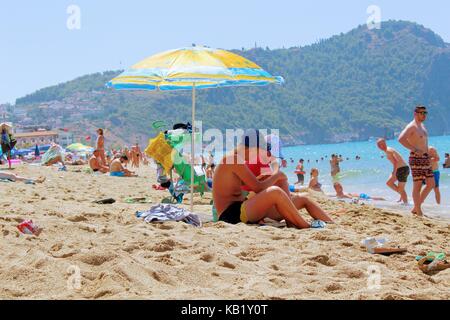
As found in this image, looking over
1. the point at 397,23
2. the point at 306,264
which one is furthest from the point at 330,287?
the point at 397,23

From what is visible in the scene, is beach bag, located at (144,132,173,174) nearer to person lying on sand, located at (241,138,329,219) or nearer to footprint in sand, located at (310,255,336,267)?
person lying on sand, located at (241,138,329,219)

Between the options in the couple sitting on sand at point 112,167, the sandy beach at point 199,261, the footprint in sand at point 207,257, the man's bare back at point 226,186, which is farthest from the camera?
the couple sitting on sand at point 112,167

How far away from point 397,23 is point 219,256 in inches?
7779

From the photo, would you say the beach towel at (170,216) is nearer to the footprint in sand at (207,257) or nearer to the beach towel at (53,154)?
the footprint in sand at (207,257)

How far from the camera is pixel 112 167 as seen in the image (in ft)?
43.9

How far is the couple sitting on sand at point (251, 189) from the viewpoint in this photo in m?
4.91

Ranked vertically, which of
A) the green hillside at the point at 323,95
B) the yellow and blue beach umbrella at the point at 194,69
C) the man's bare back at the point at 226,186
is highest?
the green hillside at the point at 323,95

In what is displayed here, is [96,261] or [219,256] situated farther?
[219,256]

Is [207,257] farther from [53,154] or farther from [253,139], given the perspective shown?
[53,154]

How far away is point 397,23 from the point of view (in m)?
188

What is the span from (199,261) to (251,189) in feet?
5.81

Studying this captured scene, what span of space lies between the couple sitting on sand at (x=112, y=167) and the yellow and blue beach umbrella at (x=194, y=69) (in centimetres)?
751

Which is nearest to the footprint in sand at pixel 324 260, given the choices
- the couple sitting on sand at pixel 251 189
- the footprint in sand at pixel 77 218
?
the couple sitting on sand at pixel 251 189
